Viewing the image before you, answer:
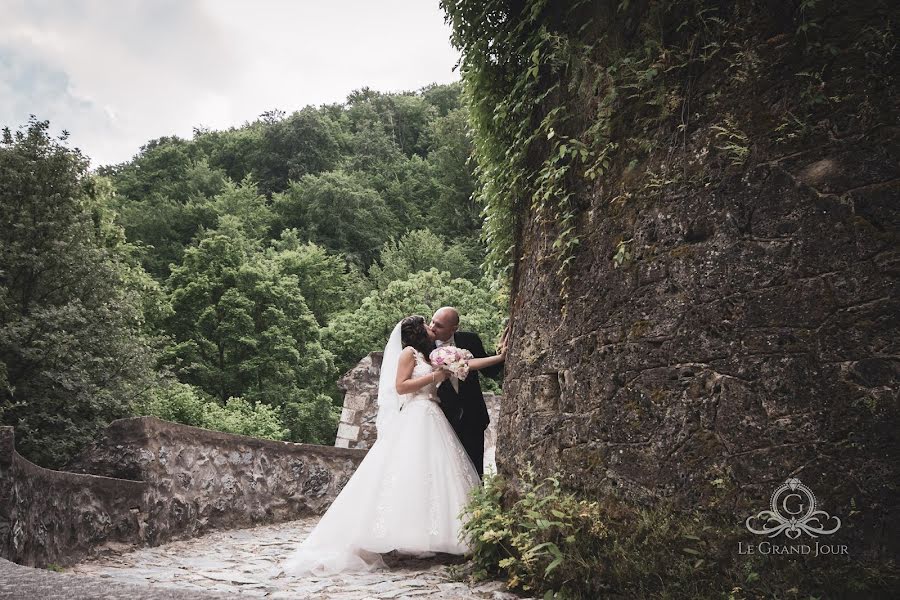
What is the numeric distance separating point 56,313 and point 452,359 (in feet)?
28.9

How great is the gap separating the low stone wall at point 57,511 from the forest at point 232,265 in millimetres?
3673

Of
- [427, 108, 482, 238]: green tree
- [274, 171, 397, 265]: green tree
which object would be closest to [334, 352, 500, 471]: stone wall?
[427, 108, 482, 238]: green tree

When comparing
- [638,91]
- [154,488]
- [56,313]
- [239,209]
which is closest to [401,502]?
[154,488]

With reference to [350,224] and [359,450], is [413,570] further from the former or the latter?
[350,224]

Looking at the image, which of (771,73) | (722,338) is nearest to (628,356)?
(722,338)

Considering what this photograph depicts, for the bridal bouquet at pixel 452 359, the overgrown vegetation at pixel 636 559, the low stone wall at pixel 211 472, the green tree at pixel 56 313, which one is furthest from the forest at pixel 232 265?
the low stone wall at pixel 211 472

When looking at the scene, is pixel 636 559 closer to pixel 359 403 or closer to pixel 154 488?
pixel 154 488

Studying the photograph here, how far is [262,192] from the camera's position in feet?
129

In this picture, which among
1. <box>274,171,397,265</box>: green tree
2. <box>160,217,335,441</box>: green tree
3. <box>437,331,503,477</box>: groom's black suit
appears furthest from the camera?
<box>274,171,397,265</box>: green tree

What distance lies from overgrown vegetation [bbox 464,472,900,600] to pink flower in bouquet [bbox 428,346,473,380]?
148 cm

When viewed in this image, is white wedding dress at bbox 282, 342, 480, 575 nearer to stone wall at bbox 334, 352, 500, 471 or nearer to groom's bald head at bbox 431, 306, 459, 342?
groom's bald head at bbox 431, 306, 459, 342

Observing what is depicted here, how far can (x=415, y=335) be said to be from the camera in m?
6.08

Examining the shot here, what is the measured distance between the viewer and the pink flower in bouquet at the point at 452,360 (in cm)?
564

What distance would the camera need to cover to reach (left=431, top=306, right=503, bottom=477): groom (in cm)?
602
